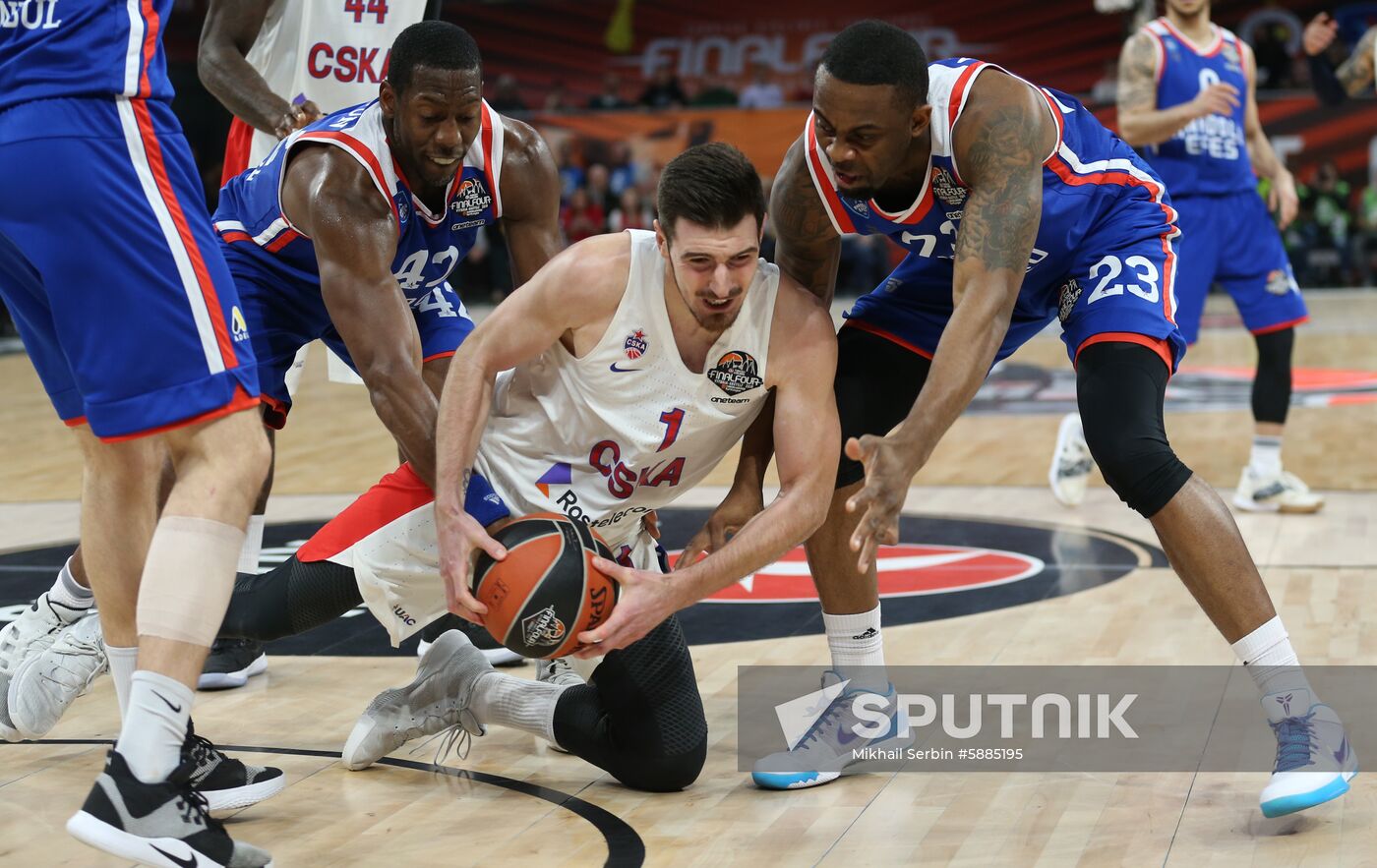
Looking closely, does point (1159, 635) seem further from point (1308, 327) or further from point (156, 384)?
point (1308, 327)

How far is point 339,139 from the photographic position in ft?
13.2

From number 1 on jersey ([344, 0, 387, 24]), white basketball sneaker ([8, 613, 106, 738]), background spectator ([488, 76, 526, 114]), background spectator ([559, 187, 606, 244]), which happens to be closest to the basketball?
white basketball sneaker ([8, 613, 106, 738])

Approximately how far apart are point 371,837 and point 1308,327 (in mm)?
13035

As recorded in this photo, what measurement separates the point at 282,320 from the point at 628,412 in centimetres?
138

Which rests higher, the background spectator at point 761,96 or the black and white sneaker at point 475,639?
the background spectator at point 761,96

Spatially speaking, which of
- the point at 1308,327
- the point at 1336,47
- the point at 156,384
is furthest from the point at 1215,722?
the point at 1336,47

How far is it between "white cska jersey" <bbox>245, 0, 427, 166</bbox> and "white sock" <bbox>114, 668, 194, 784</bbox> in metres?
2.79

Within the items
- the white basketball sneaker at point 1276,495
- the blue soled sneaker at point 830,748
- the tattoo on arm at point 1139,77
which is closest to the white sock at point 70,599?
the blue soled sneaker at point 830,748

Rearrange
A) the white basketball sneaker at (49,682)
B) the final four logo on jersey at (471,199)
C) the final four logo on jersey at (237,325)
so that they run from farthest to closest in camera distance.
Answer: the final four logo on jersey at (471,199)
the white basketball sneaker at (49,682)
the final four logo on jersey at (237,325)

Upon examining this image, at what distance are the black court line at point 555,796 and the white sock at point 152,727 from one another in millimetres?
830

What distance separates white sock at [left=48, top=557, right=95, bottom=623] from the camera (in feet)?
13.4

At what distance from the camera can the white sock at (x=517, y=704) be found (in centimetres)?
363

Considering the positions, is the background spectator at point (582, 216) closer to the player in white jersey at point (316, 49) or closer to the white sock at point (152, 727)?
the player in white jersey at point (316, 49)

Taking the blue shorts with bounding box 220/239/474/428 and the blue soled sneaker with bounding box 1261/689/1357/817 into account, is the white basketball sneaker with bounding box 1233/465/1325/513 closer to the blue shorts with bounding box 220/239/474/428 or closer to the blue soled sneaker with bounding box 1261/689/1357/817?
the blue soled sneaker with bounding box 1261/689/1357/817
